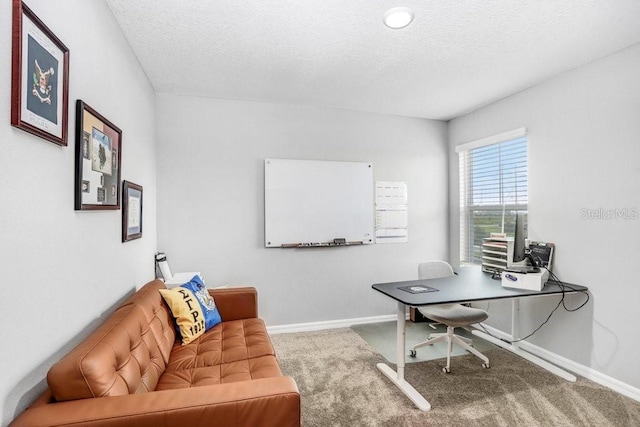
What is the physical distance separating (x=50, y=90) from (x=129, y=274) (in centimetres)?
145

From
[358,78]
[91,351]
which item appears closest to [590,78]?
[358,78]

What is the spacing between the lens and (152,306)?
201 centimetres

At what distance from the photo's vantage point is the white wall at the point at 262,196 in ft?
11.2

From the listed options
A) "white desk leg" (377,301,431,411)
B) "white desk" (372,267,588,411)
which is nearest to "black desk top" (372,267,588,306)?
"white desk" (372,267,588,411)

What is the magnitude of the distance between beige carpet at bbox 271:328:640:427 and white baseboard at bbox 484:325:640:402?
0.22 ft

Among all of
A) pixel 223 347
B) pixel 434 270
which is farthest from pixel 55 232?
pixel 434 270

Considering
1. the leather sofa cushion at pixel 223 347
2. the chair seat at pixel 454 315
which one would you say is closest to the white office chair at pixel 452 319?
the chair seat at pixel 454 315

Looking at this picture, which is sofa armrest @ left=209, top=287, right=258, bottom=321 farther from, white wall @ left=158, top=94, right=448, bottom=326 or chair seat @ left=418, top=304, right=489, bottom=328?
chair seat @ left=418, top=304, right=489, bottom=328

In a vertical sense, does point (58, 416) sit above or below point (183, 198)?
below

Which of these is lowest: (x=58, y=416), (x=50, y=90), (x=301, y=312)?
(x=301, y=312)

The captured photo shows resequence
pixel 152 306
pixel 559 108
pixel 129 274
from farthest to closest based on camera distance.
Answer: pixel 559 108, pixel 129 274, pixel 152 306

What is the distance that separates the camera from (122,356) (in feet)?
4.66

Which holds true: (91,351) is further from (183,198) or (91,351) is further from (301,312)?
(301,312)

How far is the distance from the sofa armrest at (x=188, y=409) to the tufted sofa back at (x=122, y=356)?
6cm
